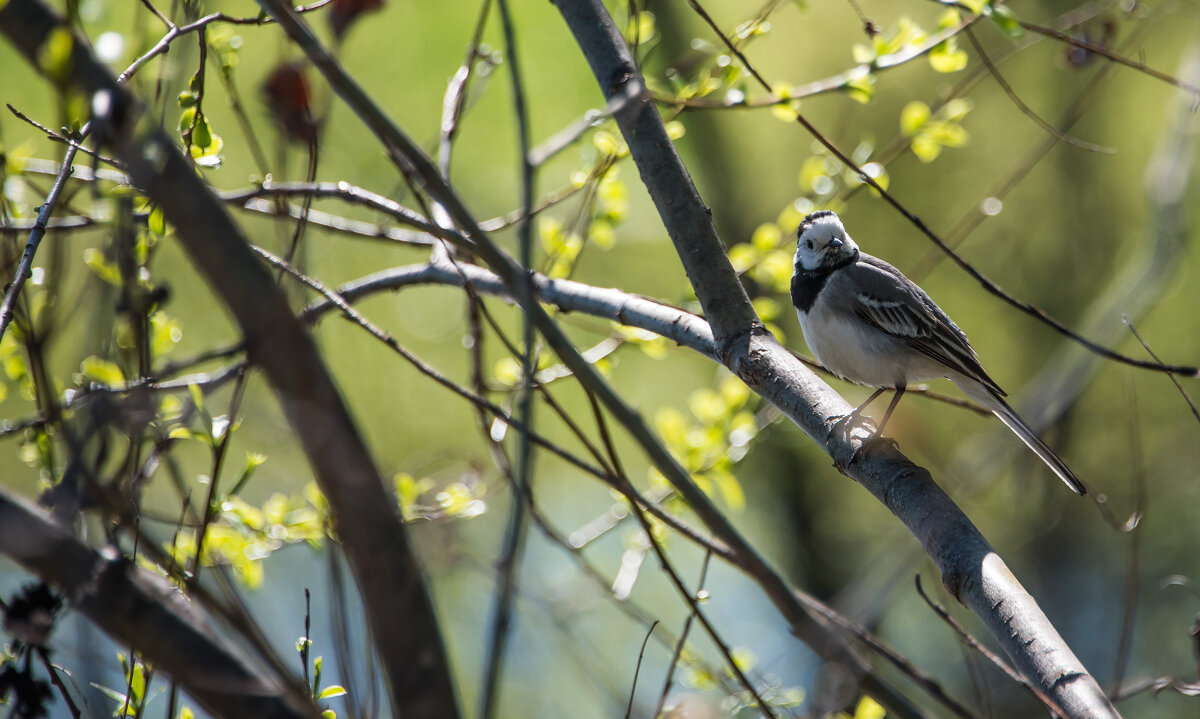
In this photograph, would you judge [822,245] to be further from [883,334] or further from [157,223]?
[157,223]

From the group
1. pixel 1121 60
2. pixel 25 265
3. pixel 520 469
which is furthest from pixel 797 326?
pixel 520 469

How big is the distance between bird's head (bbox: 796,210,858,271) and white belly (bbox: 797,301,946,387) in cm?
28

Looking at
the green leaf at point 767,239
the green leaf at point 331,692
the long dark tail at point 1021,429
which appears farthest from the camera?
the green leaf at point 767,239

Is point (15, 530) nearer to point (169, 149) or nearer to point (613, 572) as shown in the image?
point (169, 149)

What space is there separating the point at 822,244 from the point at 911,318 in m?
0.42

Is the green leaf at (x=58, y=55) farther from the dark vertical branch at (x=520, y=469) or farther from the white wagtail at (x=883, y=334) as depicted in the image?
the white wagtail at (x=883, y=334)

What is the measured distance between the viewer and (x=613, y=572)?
21.4 feet

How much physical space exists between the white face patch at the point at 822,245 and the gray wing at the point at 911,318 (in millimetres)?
98

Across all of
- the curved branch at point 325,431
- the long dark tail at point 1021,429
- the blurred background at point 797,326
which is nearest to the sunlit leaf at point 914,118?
the long dark tail at point 1021,429

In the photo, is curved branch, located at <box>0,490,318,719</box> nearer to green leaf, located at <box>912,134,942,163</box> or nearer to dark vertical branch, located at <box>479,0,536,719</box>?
dark vertical branch, located at <box>479,0,536,719</box>

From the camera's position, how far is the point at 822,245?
128 inches

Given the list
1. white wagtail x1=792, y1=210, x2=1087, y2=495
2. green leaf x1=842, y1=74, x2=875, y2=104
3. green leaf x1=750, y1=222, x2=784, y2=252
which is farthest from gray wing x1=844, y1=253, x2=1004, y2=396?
green leaf x1=842, y1=74, x2=875, y2=104

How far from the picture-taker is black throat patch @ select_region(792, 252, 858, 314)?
10.5 feet

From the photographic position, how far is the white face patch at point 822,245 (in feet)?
10.6
